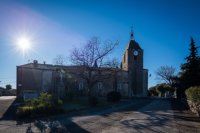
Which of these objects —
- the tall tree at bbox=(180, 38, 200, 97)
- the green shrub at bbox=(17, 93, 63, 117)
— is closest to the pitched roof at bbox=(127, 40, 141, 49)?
the tall tree at bbox=(180, 38, 200, 97)

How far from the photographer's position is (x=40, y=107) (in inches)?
769

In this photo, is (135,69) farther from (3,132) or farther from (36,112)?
(3,132)

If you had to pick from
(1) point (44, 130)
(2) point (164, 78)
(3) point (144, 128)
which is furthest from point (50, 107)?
(2) point (164, 78)

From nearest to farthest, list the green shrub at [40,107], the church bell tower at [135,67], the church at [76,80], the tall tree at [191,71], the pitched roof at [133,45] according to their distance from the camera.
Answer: the green shrub at [40,107] < the tall tree at [191,71] < the church at [76,80] < the church bell tower at [135,67] < the pitched roof at [133,45]

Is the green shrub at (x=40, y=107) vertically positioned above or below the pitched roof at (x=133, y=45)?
below

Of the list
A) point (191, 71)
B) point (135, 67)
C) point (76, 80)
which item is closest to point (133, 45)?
point (135, 67)

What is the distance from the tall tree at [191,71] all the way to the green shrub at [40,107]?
16378mm

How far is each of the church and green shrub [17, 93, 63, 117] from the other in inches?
551

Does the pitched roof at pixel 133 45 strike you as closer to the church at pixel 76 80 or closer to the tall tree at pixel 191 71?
the church at pixel 76 80

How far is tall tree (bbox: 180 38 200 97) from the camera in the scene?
29.8 meters

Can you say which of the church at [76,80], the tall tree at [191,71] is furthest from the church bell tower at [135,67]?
the tall tree at [191,71]

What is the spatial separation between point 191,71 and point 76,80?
22.2 metres

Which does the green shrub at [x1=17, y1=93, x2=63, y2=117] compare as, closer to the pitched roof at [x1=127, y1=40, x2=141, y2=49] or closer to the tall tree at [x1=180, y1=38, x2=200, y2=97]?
the tall tree at [x1=180, y1=38, x2=200, y2=97]

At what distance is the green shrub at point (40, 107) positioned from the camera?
18461mm
